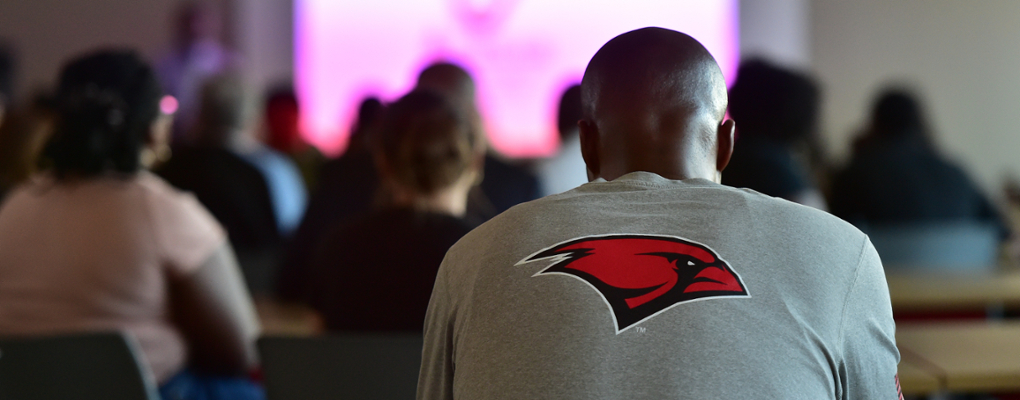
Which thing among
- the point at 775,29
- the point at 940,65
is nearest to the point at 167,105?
the point at 775,29

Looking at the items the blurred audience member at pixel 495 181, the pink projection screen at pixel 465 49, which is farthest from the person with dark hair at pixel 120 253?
the pink projection screen at pixel 465 49

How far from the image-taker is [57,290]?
1966mm

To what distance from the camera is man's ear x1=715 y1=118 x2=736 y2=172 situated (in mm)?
1191

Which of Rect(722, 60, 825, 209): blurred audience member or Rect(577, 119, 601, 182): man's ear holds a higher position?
Rect(577, 119, 601, 182): man's ear

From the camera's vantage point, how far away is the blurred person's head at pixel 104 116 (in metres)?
2.07

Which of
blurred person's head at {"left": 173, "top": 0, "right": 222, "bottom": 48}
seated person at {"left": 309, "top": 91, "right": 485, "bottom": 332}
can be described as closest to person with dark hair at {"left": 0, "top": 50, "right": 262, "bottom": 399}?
seated person at {"left": 309, "top": 91, "right": 485, "bottom": 332}

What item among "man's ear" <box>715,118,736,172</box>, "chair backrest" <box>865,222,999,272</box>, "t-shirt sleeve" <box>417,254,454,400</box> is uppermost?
"man's ear" <box>715,118,736,172</box>

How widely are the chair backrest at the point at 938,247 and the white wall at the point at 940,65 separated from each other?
387 cm

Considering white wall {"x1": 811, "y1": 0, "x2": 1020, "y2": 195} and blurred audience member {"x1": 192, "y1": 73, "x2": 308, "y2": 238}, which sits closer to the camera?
blurred audience member {"x1": 192, "y1": 73, "x2": 308, "y2": 238}

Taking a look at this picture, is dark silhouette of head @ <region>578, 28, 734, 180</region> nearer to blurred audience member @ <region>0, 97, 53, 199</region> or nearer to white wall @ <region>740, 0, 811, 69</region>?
blurred audience member @ <region>0, 97, 53, 199</region>

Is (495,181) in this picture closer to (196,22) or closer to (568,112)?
(568,112)

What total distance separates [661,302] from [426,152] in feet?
3.84

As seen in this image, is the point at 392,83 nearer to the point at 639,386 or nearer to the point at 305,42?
the point at 305,42

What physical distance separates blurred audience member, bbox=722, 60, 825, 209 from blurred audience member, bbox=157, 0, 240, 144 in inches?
159
